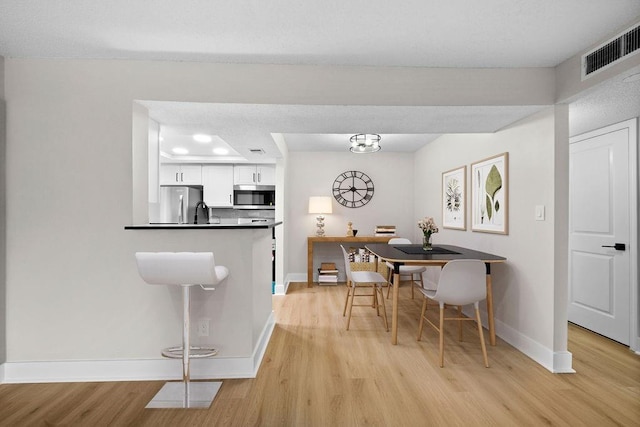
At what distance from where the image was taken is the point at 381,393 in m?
2.24

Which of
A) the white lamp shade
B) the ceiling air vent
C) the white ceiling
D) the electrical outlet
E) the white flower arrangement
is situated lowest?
the electrical outlet

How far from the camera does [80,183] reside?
246 centimetres

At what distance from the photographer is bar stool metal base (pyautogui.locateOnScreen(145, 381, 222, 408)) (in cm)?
213

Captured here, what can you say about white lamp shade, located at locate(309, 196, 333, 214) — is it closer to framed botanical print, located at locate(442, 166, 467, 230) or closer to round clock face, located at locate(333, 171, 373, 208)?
round clock face, located at locate(333, 171, 373, 208)

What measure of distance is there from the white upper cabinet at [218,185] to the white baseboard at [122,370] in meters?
3.62

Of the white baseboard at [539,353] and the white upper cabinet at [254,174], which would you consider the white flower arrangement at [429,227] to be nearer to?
the white baseboard at [539,353]

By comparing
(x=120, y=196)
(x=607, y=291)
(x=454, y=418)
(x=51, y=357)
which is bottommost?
(x=454, y=418)

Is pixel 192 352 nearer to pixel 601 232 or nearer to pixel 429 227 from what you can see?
pixel 429 227

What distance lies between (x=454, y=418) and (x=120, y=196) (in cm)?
263

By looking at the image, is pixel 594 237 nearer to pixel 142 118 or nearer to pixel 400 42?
pixel 400 42

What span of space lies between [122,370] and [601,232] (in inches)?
174

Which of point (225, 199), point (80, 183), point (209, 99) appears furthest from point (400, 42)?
point (225, 199)

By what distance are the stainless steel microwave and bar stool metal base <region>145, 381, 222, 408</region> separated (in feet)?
12.0

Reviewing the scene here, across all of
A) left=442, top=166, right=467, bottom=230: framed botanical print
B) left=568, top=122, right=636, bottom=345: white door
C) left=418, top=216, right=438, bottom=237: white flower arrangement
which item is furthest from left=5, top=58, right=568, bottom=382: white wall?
left=568, top=122, right=636, bottom=345: white door
